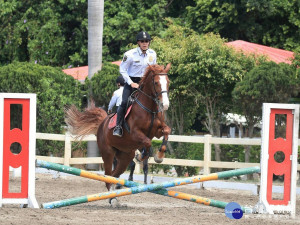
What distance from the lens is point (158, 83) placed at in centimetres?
852

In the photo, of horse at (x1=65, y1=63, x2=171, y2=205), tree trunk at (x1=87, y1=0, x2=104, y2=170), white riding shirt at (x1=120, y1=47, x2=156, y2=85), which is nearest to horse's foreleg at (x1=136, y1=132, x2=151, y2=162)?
horse at (x1=65, y1=63, x2=171, y2=205)

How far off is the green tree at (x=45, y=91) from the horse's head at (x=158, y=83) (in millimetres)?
7937

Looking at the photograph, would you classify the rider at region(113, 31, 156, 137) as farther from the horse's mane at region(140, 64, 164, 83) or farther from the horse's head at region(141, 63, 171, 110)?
the horse's head at region(141, 63, 171, 110)

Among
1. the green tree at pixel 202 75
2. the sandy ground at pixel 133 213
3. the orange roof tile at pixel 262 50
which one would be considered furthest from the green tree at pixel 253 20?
the sandy ground at pixel 133 213

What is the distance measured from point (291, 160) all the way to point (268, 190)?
1.57 ft

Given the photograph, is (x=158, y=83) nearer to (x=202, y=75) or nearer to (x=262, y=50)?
(x=202, y=75)

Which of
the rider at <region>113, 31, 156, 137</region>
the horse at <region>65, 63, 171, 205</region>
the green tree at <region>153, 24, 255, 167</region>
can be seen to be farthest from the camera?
the green tree at <region>153, 24, 255, 167</region>

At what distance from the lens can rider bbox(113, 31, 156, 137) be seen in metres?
9.20

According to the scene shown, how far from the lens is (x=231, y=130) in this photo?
26.4 metres

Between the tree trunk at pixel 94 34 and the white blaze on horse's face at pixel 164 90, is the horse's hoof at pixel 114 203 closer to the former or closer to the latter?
the white blaze on horse's face at pixel 164 90

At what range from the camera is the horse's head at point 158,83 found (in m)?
8.36

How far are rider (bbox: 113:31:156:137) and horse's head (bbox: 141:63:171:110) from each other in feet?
1.14

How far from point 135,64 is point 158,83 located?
0.98 m

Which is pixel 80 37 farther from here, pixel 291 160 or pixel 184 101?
pixel 291 160
